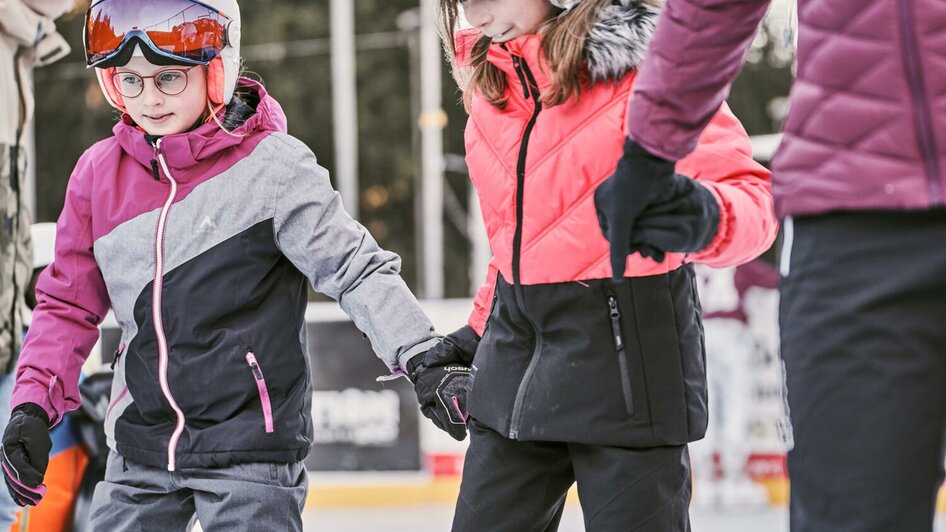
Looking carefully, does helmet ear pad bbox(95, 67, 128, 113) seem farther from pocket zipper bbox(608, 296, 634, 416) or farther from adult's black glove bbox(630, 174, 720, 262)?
adult's black glove bbox(630, 174, 720, 262)

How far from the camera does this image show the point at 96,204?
2.46 metres

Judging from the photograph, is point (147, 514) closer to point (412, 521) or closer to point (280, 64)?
point (412, 521)

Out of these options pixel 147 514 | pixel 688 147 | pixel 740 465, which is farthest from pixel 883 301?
pixel 740 465

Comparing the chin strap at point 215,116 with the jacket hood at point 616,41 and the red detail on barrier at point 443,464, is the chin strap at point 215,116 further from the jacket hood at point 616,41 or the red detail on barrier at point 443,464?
the red detail on barrier at point 443,464

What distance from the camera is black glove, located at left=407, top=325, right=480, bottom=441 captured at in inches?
88.7

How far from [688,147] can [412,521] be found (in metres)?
4.77

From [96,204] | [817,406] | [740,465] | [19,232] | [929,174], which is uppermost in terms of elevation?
[929,174]

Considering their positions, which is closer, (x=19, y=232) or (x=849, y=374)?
(x=849, y=374)

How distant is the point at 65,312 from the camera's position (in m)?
2.47

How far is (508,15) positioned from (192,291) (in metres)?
0.77

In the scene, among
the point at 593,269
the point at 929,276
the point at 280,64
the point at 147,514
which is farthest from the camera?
the point at 280,64

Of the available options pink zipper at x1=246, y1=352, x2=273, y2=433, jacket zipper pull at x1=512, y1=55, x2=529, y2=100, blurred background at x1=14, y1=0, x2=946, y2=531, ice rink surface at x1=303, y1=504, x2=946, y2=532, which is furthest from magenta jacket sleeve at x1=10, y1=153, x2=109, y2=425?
ice rink surface at x1=303, y1=504, x2=946, y2=532

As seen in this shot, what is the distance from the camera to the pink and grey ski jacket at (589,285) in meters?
2.02

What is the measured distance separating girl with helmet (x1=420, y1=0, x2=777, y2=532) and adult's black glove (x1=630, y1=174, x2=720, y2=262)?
1.20 ft
